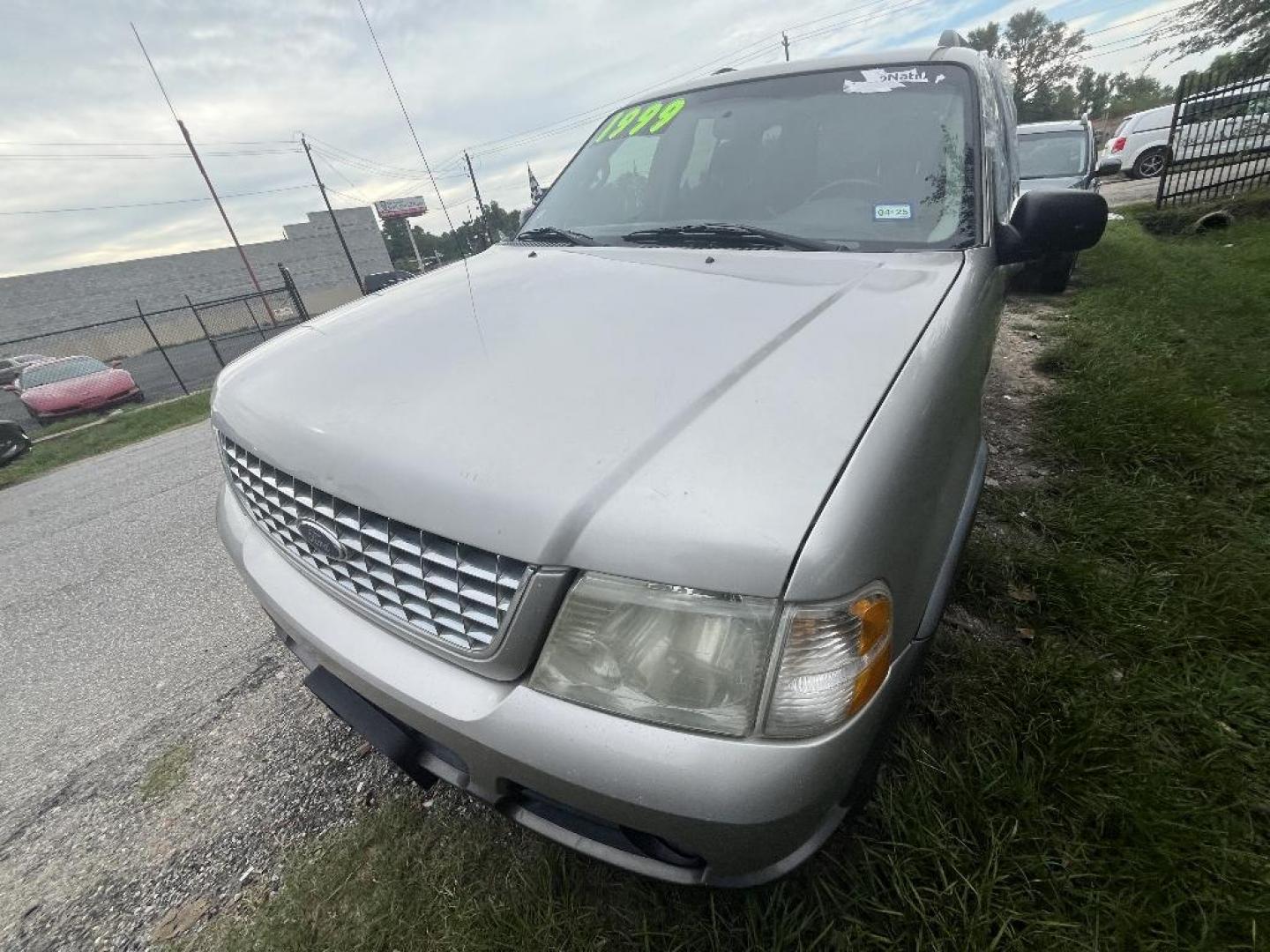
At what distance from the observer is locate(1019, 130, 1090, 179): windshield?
22.8 ft

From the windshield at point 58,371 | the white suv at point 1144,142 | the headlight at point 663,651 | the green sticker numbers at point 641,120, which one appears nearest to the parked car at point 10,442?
the windshield at point 58,371

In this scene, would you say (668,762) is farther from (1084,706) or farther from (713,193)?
(713,193)

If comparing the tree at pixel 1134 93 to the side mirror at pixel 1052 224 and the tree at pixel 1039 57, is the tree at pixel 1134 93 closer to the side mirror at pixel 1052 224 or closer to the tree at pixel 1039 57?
the tree at pixel 1039 57

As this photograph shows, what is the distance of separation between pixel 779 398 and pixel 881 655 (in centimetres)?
46

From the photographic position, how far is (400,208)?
1843 inches

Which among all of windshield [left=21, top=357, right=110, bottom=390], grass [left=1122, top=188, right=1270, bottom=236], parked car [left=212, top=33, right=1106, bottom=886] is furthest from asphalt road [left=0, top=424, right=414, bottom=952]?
grass [left=1122, top=188, right=1270, bottom=236]

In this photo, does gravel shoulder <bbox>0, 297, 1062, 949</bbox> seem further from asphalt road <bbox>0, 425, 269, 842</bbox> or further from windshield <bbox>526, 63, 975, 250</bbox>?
windshield <bbox>526, 63, 975, 250</bbox>

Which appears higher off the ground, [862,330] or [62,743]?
[862,330]

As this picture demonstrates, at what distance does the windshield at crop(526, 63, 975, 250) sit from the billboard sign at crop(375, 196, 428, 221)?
51904mm

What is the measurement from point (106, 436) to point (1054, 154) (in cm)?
1305

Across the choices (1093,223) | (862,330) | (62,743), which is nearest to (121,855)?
(62,743)

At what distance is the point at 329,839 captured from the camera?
1.49m

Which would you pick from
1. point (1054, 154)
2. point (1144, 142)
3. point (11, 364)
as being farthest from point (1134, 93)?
point (11, 364)

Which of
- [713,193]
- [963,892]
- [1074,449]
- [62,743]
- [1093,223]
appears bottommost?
[1074,449]
